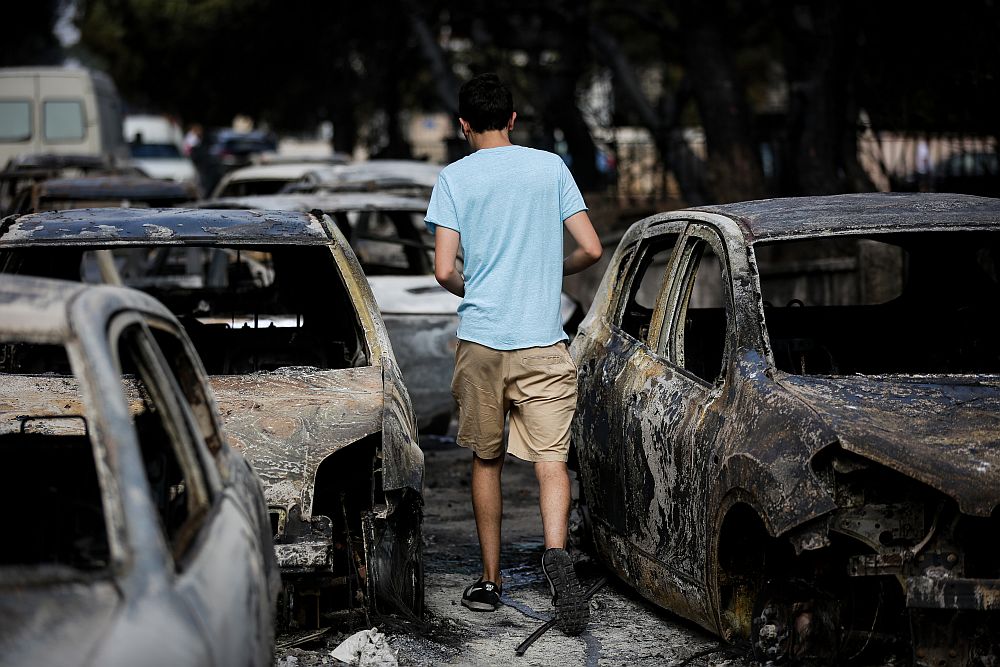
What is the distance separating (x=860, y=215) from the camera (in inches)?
225

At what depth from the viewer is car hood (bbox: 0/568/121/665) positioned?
269 centimetres

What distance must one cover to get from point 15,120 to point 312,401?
20.4 meters

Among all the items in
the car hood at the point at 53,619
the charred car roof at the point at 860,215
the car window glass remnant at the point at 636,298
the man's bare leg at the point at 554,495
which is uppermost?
the charred car roof at the point at 860,215

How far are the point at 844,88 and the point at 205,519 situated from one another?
12283 mm

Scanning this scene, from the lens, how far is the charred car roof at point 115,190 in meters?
13.0

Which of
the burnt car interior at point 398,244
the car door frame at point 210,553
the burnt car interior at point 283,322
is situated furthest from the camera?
the burnt car interior at point 398,244

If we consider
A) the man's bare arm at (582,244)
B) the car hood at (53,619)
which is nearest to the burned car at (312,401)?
the man's bare arm at (582,244)

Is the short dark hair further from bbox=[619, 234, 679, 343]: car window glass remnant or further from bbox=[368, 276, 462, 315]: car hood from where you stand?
bbox=[368, 276, 462, 315]: car hood

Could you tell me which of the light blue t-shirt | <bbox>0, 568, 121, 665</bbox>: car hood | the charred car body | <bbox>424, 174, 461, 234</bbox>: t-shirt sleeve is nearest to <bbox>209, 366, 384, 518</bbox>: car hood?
the light blue t-shirt

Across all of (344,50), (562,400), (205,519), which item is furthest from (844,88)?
(344,50)

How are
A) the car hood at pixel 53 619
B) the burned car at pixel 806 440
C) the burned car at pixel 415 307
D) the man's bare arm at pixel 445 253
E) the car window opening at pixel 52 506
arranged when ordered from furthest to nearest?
the burned car at pixel 415 307 < the man's bare arm at pixel 445 253 < the burned car at pixel 806 440 < the car window opening at pixel 52 506 < the car hood at pixel 53 619

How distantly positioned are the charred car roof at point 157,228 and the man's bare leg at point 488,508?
1.18 meters

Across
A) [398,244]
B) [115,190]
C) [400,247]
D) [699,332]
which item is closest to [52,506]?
[699,332]

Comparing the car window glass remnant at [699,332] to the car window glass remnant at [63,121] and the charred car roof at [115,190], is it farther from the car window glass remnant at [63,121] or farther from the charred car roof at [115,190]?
the car window glass remnant at [63,121]
